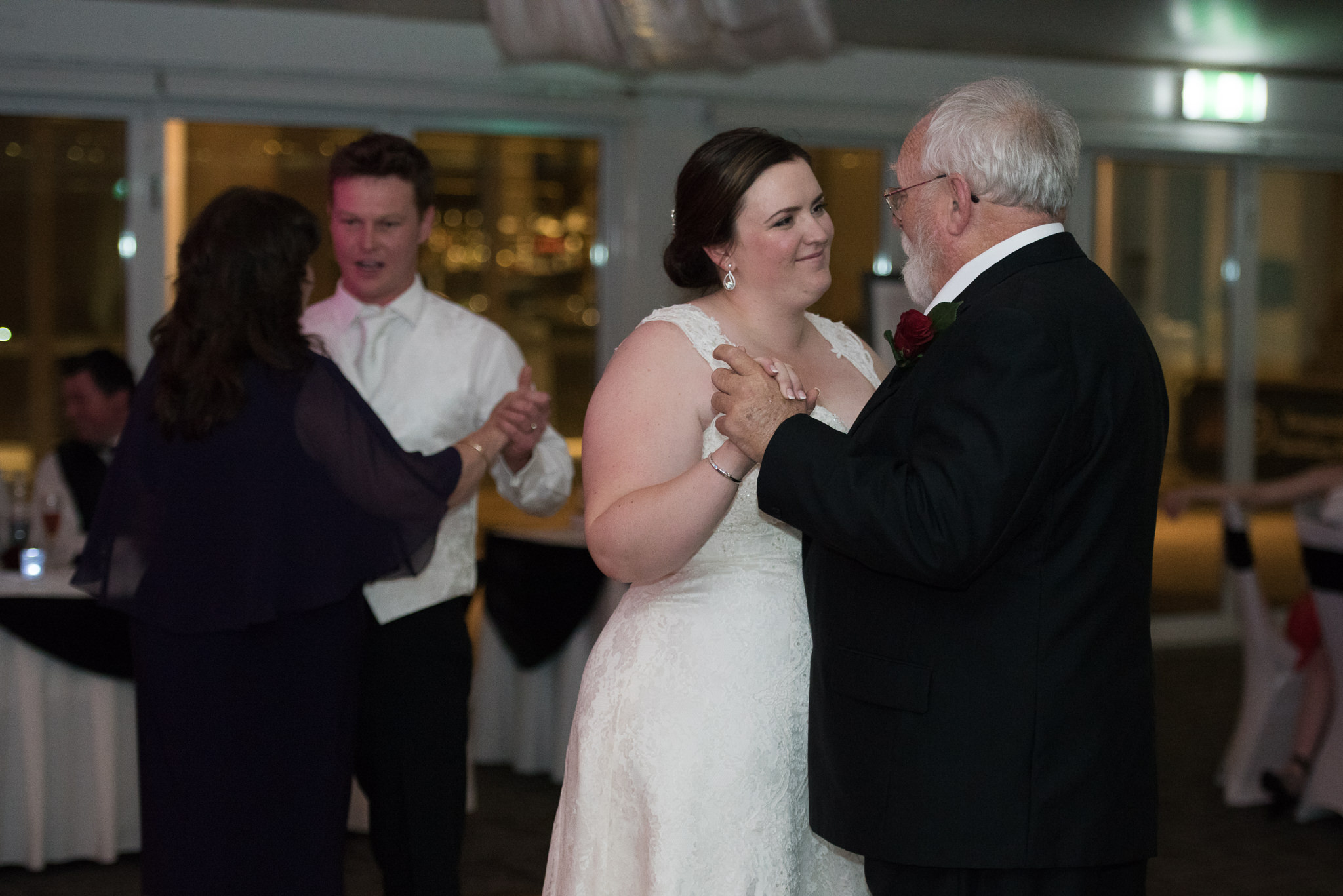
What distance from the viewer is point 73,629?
12.3ft

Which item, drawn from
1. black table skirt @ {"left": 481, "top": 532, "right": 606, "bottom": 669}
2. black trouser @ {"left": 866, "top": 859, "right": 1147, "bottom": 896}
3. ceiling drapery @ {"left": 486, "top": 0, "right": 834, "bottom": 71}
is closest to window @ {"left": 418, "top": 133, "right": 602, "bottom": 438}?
ceiling drapery @ {"left": 486, "top": 0, "right": 834, "bottom": 71}

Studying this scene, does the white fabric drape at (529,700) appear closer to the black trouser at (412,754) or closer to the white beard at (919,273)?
the black trouser at (412,754)

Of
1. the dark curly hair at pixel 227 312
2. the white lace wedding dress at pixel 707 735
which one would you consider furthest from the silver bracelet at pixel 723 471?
the dark curly hair at pixel 227 312

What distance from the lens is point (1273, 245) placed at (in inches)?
333

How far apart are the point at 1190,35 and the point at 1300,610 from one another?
11.7ft

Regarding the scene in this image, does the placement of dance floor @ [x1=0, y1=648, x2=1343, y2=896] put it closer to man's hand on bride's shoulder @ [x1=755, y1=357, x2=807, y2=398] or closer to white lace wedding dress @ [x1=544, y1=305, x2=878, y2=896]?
white lace wedding dress @ [x1=544, y1=305, x2=878, y2=896]

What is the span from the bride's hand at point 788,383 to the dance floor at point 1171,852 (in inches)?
93.9

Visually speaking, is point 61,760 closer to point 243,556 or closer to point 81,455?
point 81,455

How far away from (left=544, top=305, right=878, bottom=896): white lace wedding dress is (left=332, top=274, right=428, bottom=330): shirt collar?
92cm

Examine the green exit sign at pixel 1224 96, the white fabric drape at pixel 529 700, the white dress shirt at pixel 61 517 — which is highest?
the green exit sign at pixel 1224 96

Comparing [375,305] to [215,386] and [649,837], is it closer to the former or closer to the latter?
[215,386]

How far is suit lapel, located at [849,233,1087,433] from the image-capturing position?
5.25ft

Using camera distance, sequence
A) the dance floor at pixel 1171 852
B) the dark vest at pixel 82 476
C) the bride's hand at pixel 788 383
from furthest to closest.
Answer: the dark vest at pixel 82 476, the dance floor at pixel 1171 852, the bride's hand at pixel 788 383

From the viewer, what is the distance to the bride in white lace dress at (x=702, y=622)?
1.92 meters
